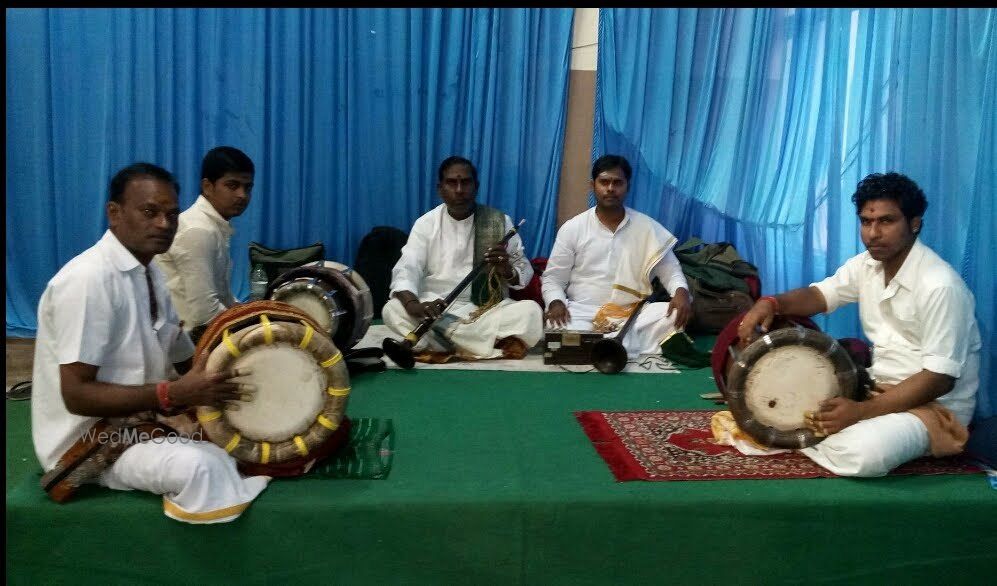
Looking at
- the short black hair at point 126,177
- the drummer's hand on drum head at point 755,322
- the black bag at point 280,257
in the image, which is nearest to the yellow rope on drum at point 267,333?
the short black hair at point 126,177

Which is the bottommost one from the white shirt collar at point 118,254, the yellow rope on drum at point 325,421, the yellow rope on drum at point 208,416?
the yellow rope on drum at point 325,421

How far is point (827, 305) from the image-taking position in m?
3.15

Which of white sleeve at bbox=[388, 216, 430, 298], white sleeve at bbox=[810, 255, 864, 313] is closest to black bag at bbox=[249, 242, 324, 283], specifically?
white sleeve at bbox=[388, 216, 430, 298]

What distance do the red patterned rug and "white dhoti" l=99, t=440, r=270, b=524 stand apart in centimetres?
119

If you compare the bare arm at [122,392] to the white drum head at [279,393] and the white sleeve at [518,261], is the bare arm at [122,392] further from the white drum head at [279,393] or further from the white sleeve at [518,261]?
the white sleeve at [518,261]

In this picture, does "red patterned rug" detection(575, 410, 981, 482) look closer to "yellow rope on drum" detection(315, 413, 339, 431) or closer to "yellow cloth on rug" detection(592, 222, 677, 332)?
"yellow rope on drum" detection(315, 413, 339, 431)

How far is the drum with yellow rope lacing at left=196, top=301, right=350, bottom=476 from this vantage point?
2.38 meters

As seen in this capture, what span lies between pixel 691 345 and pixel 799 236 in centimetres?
120

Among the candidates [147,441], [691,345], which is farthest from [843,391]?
[147,441]

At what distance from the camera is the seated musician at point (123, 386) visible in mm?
2180

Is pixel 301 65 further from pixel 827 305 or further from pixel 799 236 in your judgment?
pixel 827 305

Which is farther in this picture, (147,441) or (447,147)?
(447,147)

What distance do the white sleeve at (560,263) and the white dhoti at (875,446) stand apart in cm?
220

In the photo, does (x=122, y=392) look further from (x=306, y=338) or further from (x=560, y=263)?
(x=560, y=263)
